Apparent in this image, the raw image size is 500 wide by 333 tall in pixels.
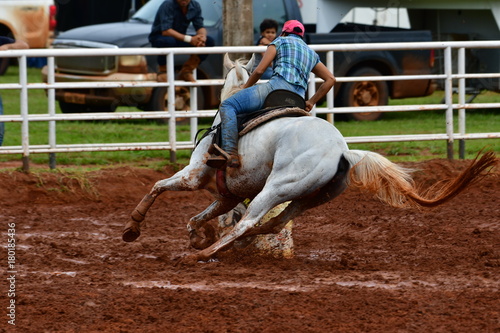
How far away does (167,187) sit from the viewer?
7.23 meters

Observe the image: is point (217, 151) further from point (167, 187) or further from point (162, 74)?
point (162, 74)

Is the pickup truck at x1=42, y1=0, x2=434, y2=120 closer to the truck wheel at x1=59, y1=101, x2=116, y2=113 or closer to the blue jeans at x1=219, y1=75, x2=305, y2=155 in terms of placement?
the truck wheel at x1=59, y1=101, x2=116, y2=113

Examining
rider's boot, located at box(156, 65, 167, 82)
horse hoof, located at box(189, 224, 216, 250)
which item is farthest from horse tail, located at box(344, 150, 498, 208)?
rider's boot, located at box(156, 65, 167, 82)

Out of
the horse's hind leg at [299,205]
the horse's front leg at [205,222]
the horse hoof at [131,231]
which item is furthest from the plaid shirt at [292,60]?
the horse hoof at [131,231]

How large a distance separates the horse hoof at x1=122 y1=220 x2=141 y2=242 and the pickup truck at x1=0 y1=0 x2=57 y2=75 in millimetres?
15964

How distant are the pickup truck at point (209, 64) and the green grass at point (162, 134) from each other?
0.39 meters

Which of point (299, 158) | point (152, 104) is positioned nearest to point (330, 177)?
point (299, 158)

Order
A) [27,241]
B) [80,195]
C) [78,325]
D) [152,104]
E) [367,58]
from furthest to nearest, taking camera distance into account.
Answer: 1. [367,58]
2. [152,104]
3. [80,195]
4. [27,241]
5. [78,325]

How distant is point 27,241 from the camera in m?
7.80

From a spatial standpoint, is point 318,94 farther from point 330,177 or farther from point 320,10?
point 320,10

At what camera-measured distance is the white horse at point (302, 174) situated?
641 cm

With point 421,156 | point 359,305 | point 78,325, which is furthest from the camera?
point 421,156

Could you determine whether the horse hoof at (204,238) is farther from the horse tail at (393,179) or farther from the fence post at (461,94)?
the fence post at (461,94)

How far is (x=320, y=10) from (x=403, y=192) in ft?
32.0
